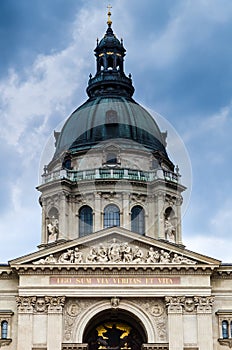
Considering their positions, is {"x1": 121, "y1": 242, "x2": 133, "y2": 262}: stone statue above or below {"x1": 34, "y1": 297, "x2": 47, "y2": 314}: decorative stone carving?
above

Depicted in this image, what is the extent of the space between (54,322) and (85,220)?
1691 cm

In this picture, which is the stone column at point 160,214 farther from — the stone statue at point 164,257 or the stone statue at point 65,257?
the stone statue at point 65,257

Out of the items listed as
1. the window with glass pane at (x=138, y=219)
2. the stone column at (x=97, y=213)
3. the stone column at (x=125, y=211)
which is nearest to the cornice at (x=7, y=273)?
the stone column at (x=97, y=213)

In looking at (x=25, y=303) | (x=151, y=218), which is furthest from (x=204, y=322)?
(x=151, y=218)

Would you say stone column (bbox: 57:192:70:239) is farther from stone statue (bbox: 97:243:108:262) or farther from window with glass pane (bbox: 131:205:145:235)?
stone statue (bbox: 97:243:108:262)

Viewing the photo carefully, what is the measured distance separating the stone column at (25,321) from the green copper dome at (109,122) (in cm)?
2254

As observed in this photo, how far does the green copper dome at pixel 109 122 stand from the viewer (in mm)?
78125

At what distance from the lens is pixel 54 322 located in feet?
188

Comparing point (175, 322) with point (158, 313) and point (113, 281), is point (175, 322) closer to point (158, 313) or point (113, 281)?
point (158, 313)

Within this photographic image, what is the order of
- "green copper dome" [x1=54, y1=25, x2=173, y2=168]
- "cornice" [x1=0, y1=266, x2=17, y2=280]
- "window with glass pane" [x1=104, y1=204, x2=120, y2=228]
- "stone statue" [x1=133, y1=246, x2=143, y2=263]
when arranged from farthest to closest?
1. "green copper dome" [x1=54, y1=25, x2=173, y2=168]
2. "window with glass pane" [x1=104, y1=204, x2=120, y2=228]
3. "cornice" [x1=0, y1=266, x2=17, y2=280]
4. "stone statue" [x1=133, y1=246, x2=143, y2=263]

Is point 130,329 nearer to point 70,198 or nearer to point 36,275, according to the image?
point 36,275

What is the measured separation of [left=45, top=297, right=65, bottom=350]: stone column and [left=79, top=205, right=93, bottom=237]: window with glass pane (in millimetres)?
15007

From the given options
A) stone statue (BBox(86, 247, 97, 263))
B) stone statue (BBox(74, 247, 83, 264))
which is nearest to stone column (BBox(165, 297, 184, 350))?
stone statue (BBox(86, 247, 97, 263))

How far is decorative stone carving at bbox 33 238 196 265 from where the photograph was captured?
192 ft
